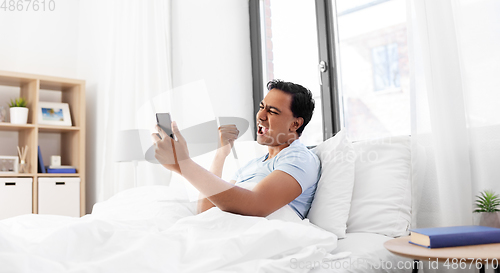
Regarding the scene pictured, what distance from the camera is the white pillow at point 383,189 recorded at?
4.54 feet

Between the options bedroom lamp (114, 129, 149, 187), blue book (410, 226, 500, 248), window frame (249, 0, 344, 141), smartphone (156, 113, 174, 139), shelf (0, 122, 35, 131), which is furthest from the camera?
shelf (0, 122, 35, 131)

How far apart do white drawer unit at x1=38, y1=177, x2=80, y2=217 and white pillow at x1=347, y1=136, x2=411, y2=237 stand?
2.02 meters

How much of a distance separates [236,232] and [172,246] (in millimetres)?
188

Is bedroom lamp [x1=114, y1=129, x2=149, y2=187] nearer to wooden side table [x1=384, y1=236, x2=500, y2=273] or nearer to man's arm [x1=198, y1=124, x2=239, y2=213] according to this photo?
man's arm [x1=198, y1=124, x2=239, y2=213]

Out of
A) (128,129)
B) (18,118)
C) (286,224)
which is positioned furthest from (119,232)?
(18,118)

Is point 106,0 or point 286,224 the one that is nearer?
point 286,224

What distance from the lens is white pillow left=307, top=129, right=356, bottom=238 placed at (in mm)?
1364

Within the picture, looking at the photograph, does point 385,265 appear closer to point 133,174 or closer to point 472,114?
point 472,114

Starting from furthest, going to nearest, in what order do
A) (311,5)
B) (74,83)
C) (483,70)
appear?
(74,83), (311,5), (483,70)

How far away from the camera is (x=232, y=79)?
9.10 ft

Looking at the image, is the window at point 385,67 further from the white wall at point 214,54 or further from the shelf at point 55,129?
the shelf at point 55,129

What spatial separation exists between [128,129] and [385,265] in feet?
6.15

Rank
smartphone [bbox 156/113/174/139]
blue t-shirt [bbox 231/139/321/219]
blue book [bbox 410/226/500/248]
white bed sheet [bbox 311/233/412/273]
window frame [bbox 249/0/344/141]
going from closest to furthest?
1. blue book [bbox 410/226/500/248]
2. white bed sheet [bbox 311/233/412/273]
3. smartphone [bbox 156/113/174/139]
4. blue t-shirt [bbox 231/139/321/219]
5. window frame [bbox 249/0/344/141]

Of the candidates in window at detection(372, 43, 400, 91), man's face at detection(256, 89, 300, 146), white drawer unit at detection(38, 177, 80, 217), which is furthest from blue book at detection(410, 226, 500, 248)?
white drawer unit at detection(38, 177, 80, 217)
